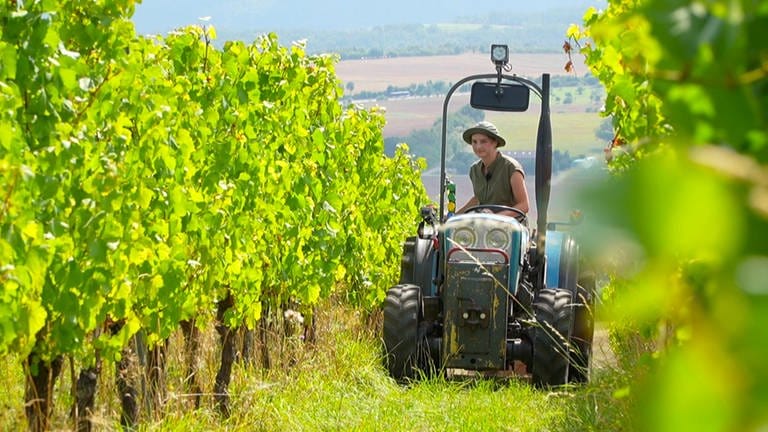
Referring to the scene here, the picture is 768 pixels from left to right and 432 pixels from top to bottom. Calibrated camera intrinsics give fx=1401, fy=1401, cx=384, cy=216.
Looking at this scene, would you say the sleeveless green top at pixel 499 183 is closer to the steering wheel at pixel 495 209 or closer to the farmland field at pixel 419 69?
the steering wheel at pixel 495 209

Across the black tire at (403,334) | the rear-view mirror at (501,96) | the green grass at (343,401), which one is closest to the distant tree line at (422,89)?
the rear-view mirror at (501,96)

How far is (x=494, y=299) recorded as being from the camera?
7758mm

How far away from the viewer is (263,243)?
690 centimetres

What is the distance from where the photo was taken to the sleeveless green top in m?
8.97

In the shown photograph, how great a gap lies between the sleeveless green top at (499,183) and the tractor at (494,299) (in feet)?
1.63

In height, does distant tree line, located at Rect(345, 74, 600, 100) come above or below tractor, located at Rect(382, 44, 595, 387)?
below

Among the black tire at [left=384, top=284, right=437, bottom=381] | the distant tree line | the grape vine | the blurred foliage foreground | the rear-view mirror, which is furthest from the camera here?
the distant tree line

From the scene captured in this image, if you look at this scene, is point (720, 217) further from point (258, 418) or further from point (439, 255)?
point (439, 255)

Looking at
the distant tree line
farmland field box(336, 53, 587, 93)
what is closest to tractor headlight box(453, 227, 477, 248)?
the distant tree line

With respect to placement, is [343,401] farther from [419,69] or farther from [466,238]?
[419,69]

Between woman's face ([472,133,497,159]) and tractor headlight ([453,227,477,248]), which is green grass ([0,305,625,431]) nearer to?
tractor headlight ([453,227,477,248])

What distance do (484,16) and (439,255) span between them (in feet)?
635

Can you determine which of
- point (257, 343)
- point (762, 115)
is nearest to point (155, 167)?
point (257, 343)

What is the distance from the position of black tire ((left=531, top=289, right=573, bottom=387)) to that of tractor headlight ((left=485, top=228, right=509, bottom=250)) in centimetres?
35
